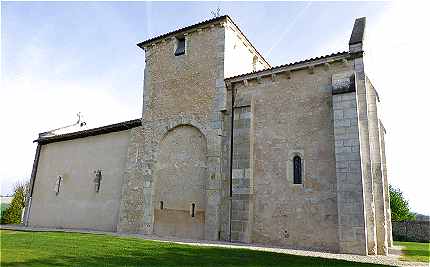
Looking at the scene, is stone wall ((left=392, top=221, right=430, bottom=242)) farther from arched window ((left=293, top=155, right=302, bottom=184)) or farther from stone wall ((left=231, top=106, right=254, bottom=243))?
stone wall ((left=231, top=106, right=254, bottom=243))

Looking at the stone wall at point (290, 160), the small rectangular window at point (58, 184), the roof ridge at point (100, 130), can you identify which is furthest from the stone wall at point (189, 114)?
the small rectangular window at point (58, 184)

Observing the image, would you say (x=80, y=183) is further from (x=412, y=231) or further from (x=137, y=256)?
(x=412, y=231)

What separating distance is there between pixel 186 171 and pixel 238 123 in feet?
10.4

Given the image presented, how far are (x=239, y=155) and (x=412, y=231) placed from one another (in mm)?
15524

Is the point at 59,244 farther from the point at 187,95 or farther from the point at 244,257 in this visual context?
the point at 187,95

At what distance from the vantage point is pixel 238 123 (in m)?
13.6

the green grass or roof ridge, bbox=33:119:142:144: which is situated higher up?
roof ridge, bbox=33:119:142:144

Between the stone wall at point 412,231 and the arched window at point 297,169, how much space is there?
46.3 ft

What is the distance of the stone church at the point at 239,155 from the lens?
37.1ft

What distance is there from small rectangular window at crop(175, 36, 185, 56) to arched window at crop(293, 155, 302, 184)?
25.7 feet

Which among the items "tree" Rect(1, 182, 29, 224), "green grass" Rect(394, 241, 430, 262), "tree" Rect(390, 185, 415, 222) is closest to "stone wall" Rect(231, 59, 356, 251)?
"green grass" Rect(394, 241, 430, 262)

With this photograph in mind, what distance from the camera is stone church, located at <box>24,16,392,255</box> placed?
1132 cm

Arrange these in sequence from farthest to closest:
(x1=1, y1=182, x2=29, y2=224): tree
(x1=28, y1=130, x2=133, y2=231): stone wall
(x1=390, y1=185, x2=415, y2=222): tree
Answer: (x1=390, y1=185, x2=415, y2=222): tree, (x1=1, y1=182, x2=29, y2=224): tree, (x1=28, y1=130, x2=133, y2=231): stone wall

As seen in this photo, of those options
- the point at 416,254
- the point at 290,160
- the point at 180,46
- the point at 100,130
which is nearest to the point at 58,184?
the point at 100,130
